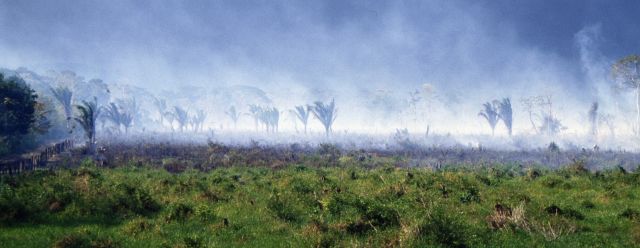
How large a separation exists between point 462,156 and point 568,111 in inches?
5994

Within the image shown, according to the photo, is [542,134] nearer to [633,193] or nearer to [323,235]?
[633,193]

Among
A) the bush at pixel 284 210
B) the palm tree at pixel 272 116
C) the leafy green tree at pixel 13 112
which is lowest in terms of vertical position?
the bush at pixel 284 210

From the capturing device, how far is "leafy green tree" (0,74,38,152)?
1587 inches

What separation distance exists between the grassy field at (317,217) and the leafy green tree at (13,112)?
85.1ft

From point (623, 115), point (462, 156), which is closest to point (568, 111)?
point (623, 115)

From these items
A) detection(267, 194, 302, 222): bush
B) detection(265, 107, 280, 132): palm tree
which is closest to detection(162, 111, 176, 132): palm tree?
A: detection(265, 107, 280, 132): palm tree

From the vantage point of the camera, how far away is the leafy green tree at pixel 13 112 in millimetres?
40312

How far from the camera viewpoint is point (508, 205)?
1508cm

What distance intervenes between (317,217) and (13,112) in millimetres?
43038

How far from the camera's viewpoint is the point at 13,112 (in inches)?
1644

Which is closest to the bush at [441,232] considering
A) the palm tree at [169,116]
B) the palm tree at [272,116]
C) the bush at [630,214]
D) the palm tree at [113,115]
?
the bush at [630,214]

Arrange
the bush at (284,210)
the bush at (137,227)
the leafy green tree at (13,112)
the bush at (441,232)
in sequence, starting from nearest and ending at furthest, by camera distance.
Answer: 1. the bush at (441,232)
2. the bush at (137,227)
3. the bush at (284,210)
4. the leafy green tree at (13,112)

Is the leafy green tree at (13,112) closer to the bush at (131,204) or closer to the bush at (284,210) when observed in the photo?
the bush at (131,204)

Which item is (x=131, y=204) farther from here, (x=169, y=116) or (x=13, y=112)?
(x=169, y=116)
